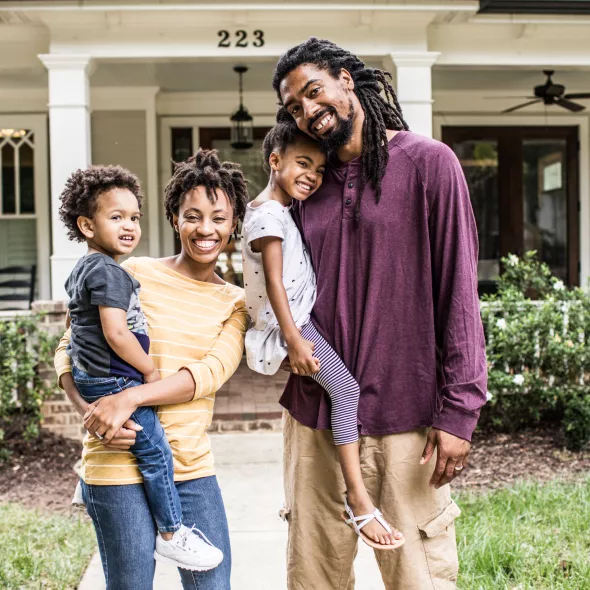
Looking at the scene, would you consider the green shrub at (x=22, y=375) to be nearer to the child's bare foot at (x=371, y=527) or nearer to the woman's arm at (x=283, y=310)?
the woman's arm at (x=283, y=310)

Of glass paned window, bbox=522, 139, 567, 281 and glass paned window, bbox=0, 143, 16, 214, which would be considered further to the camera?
glass paned window, bbox=522, 139, 567, 281

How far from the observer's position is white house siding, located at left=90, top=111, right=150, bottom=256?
8682mm

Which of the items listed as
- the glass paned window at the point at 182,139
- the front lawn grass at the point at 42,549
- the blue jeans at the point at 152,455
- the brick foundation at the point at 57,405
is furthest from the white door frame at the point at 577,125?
the blue jeans at the point at 152,455

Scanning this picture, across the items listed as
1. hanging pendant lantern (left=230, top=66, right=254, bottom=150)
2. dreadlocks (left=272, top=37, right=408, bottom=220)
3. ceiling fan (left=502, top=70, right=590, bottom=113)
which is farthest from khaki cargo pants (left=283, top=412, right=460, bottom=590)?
ceiling fan (left=502, top=70, right=590, bottom=113)

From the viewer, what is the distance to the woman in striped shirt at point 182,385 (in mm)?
2016

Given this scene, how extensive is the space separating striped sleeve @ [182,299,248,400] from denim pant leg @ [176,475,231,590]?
261 mm

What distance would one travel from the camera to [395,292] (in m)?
2.10

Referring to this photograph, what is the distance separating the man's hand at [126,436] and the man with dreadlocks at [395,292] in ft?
1.68

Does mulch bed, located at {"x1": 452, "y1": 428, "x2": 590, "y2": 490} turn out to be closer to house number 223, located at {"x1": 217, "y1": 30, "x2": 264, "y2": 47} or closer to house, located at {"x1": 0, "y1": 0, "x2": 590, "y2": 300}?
house, located at {"x1": 0, "y1": 0, "x2": 590, "y2": 300}

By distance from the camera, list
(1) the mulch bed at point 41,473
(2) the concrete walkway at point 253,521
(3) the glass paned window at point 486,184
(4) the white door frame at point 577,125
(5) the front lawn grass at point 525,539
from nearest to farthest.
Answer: (5) the front lawn grass at point 525,539, (2) the concrete walkway at point 253,521, (1) the mulch bed at point 41,473, (4) the white door frame at point 577,125, (3) the glass paned window at point 486,184

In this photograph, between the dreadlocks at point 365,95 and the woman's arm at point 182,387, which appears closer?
the woman's arm at point 182,387

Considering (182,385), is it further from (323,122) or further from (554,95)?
(554,95)

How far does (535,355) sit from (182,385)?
13.9 feet

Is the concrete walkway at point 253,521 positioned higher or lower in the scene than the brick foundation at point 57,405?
lower
